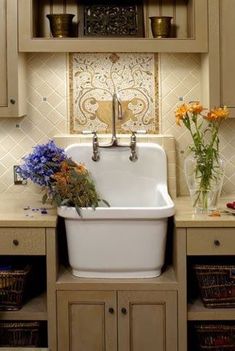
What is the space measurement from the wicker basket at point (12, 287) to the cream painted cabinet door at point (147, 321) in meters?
0.44

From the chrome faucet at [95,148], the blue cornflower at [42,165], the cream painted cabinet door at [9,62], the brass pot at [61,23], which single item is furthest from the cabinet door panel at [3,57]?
the chrome faucet at [95,148]

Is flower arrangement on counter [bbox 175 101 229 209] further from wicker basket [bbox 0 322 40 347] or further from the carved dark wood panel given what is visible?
wicker basket [bbox 0 322 40 347]

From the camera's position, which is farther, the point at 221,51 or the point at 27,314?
the point at 221,51

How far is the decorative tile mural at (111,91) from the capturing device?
3455mm

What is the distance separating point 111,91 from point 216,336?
4.35ft

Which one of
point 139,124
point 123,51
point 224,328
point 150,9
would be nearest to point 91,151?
point 139,124

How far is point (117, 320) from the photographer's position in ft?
9.70

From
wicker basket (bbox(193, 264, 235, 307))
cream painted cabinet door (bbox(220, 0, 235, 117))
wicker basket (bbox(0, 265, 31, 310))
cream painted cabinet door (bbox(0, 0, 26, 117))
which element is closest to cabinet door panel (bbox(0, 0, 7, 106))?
cream painted cabinet door (bbox(0, 0, 26, 117))

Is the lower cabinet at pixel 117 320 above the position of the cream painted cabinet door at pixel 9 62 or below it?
below

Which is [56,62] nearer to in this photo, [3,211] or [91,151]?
[91,151]

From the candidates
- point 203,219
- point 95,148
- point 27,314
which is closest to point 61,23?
point 95,148

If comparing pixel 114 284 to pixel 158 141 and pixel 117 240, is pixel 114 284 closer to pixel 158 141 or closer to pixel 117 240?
pixel 117 240

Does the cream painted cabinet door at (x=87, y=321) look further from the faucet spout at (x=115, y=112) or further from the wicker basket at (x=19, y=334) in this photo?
the faucet spout at (x=115, y=112)

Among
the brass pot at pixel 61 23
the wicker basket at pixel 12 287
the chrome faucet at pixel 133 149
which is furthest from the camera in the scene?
the chrome faucet at pixel 133 149
